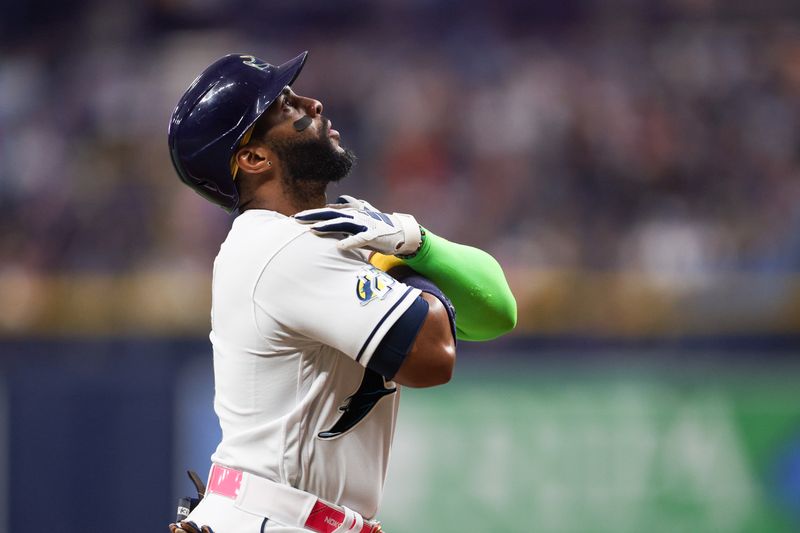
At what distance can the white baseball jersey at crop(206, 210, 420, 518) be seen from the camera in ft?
8.63

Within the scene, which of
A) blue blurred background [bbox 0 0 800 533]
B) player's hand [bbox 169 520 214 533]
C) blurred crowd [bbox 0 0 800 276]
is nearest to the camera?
player's hand [bbox 169 520 214 533]

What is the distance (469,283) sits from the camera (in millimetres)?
2982

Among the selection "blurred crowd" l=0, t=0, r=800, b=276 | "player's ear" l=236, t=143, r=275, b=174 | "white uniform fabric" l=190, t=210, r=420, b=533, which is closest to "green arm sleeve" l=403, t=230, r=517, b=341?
"white uniform fabric" l=190, t=210, r=420, b=533

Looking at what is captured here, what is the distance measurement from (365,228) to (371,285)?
5.8 inches

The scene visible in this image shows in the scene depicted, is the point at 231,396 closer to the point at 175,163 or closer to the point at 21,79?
the point at 175,163

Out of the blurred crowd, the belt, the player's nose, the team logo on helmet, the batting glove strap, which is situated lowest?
the belt

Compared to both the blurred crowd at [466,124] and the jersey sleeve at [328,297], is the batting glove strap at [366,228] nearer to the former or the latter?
the jersey sleeve at [328,297]

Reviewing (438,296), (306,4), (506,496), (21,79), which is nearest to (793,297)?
(506,496)

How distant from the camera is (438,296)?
8.99 ft

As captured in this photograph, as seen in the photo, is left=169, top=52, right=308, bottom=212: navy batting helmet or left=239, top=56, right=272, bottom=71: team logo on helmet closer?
left=169, top=52, right=308, bottom=212: navy batting helmet

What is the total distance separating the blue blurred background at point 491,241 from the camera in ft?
20.8

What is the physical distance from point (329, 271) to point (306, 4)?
8.25 metres

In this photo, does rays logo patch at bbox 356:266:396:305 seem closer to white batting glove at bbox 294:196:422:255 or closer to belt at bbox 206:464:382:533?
white batting glove at bbox 294:196:422:255

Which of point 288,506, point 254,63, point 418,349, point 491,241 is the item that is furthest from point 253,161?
point 491,241
